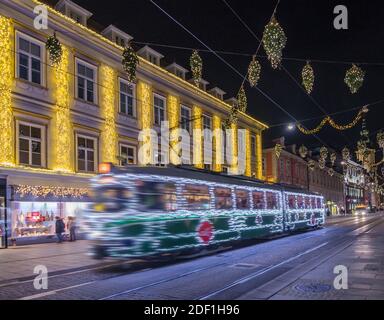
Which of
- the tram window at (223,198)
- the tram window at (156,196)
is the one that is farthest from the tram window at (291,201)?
the tram window at (156,196)

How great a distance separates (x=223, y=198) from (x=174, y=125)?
55.0ft

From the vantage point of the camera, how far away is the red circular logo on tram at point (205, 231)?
1628cm

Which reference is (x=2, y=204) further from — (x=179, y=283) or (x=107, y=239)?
(x=179, y=283)

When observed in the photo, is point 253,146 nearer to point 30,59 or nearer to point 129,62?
point 30,59

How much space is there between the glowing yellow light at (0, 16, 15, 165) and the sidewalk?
4390mm

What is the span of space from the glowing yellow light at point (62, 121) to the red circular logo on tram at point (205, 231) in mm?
10668

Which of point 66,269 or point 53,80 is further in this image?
point 53,80

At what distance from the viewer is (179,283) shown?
10789 millimetres

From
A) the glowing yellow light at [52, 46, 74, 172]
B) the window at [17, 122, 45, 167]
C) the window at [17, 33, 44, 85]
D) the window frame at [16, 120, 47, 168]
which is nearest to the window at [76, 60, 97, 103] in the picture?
the glowing yellow light at [52, 46, 74, 172]

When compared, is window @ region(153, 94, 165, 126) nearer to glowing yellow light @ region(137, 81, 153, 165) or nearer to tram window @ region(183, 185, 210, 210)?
glowing yellow light @ region(137, 81, 153, 165)

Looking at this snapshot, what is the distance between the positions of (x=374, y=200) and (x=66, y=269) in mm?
139117

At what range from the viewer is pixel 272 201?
23516 mm

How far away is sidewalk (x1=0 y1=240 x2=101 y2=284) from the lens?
1356 centimetres
